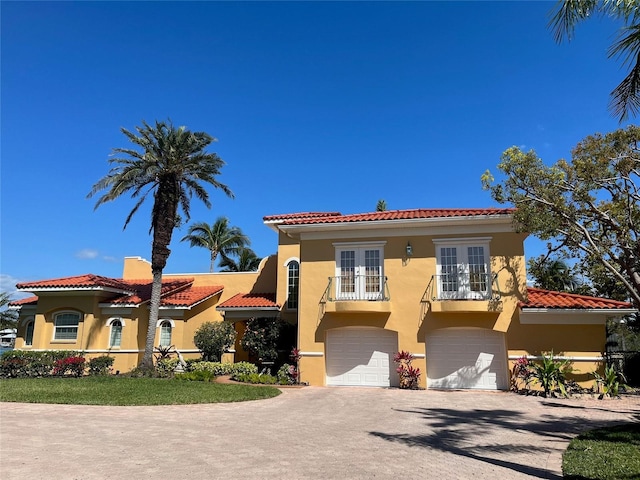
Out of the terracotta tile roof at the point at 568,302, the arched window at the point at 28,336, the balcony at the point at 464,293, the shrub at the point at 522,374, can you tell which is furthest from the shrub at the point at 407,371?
the arched window at the point at 28,336

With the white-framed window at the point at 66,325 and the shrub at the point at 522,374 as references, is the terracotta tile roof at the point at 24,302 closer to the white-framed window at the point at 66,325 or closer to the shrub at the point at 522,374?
the white-framed window at the point at 66,325

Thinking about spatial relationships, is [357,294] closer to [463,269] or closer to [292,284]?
[463,269]

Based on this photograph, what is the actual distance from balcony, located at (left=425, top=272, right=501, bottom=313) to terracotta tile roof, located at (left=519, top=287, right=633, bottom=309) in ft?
3.76

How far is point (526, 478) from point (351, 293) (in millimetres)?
12344

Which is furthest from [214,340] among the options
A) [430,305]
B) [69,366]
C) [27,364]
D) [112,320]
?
[430,305]

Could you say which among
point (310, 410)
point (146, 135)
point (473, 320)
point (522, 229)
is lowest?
point (310, 410)

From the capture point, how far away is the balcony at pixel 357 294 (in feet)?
58.3

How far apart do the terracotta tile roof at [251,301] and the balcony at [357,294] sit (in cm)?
436

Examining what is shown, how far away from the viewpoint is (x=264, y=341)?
19766 mm

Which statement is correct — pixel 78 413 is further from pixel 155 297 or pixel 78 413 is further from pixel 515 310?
pixel 515 310

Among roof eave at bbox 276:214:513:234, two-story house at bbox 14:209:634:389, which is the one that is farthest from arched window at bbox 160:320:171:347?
roof eave at bbox 276:214:513:234

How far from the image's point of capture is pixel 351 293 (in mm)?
18734

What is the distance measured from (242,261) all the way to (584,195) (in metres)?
33.2

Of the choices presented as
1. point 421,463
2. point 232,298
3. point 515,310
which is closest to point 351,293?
point 515,310
